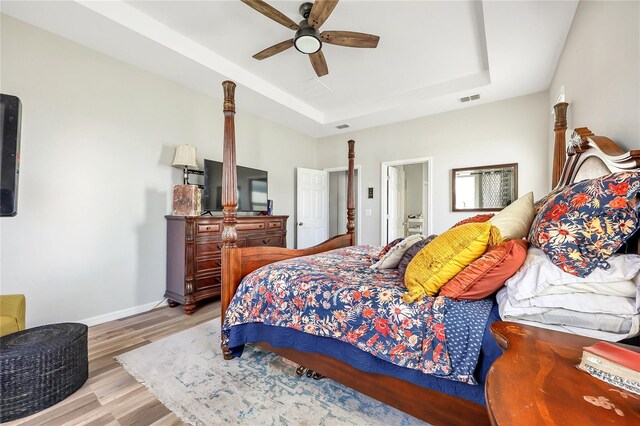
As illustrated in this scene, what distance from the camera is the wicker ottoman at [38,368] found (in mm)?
1436

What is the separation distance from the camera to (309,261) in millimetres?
2094

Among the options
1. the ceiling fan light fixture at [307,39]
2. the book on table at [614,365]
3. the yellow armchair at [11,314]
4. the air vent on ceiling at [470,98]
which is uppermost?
the air vent on ceiling at [470,98]

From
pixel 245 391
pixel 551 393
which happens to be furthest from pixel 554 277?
pixel 245 391

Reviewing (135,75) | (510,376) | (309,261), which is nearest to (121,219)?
(135,75)

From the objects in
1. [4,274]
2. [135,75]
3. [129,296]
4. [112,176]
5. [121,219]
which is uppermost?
[135,75]

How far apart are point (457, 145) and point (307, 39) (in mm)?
2901

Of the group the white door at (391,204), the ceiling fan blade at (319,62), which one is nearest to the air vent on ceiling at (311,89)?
the ceiling fan blade at (319,62)

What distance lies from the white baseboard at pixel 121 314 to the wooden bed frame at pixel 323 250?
168cm

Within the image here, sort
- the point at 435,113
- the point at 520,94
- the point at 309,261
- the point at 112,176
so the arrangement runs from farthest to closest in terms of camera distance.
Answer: the point at 435,113 → the point at 520,94 → the point at 112,176 → the point at 309,261

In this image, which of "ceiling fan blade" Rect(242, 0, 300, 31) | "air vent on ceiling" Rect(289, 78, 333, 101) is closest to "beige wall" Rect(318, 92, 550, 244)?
"air vent on ceiling" Rect(289, 78, 333, 101)

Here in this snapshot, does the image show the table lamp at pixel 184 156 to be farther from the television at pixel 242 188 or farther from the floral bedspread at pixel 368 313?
the floral bedspread at pixel 368 313

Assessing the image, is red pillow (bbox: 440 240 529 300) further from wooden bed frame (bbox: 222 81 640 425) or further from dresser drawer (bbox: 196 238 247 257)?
dresser drawer (bbox: 196 238 247 257)

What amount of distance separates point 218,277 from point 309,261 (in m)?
1.69

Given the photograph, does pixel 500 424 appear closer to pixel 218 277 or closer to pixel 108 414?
pixel 108 414
